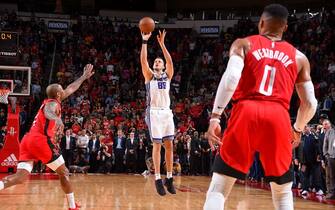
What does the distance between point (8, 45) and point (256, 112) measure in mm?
12409

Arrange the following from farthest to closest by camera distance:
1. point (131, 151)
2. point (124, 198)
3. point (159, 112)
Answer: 1. point (131, 151)
2. point (124, 198)
3. point (159, 112)

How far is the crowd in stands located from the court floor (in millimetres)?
2039

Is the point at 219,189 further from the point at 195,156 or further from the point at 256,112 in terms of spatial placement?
the point at 195,156

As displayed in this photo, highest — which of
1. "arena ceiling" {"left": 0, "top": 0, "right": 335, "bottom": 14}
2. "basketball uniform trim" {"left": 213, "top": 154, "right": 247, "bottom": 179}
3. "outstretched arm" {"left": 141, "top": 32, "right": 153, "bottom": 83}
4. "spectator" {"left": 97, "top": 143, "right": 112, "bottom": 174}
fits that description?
"arena ceiling" {"left": 0, "top": 0, "right": 335, "bottom": 14}

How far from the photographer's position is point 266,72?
3.87 m

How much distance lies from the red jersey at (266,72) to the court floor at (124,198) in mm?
4912

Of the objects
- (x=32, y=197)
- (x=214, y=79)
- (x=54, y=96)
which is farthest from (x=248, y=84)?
(x=214, y=79)

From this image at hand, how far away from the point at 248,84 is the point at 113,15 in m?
23.0

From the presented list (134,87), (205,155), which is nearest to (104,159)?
(205,155)

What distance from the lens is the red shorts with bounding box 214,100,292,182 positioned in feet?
12.5

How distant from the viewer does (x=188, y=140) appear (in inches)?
685

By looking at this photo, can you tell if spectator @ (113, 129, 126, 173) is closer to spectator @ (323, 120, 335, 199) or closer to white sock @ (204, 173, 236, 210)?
spectator @ (323, 120, 335, 199)

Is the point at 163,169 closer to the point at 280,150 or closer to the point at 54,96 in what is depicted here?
the point at 54,96

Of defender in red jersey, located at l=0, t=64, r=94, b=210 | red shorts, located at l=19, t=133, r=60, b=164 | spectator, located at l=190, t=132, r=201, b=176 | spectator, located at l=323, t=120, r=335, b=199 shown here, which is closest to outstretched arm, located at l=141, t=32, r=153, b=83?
defender in red jersey, located at l=0, t=64, r=94, b=210
